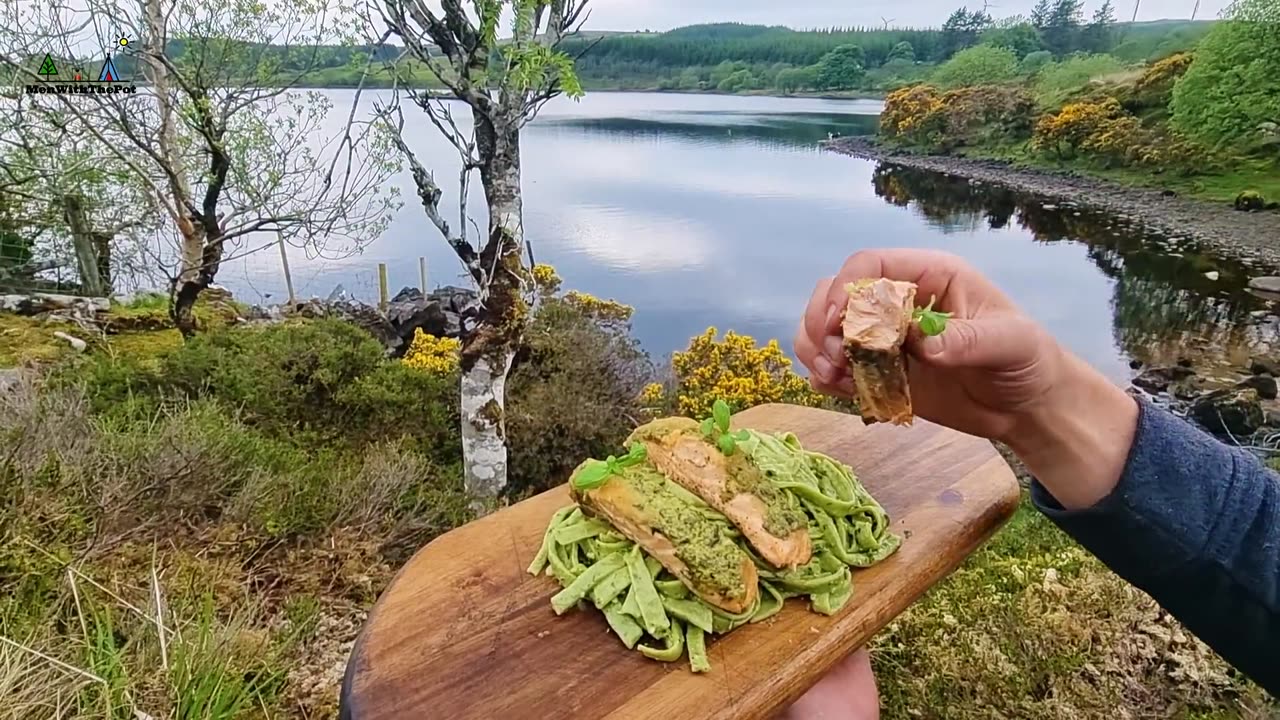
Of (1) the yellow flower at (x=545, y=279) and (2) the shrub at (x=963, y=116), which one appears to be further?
(2) the shrub at (x=963, y=116)

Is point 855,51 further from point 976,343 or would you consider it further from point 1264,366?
point 976,343

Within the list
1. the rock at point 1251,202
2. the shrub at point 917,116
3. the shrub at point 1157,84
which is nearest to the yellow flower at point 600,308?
the rock at point 1251,202

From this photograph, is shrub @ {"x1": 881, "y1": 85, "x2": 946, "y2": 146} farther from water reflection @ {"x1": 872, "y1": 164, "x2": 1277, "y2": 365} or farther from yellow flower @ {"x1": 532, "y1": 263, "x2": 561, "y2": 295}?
yellow flower @ {"x1": 532, "y1": 263, "x2": 561, "y2": 295}

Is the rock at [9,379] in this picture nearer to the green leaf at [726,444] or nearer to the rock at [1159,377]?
the green leaf at [726,444]

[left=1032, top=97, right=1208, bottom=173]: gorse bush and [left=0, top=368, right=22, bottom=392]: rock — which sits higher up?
[left=1032, top=97, right=1208, bottom=173]: gorse bush

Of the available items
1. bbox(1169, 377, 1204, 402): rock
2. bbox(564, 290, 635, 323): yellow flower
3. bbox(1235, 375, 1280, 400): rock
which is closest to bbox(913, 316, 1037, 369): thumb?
bbox(564, 290, 635, 323): yellow flower

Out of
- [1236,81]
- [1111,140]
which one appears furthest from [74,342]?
[1111,140]

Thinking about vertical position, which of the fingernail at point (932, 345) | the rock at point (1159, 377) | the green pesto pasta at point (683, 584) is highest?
the fingernail at point (932, 345)
